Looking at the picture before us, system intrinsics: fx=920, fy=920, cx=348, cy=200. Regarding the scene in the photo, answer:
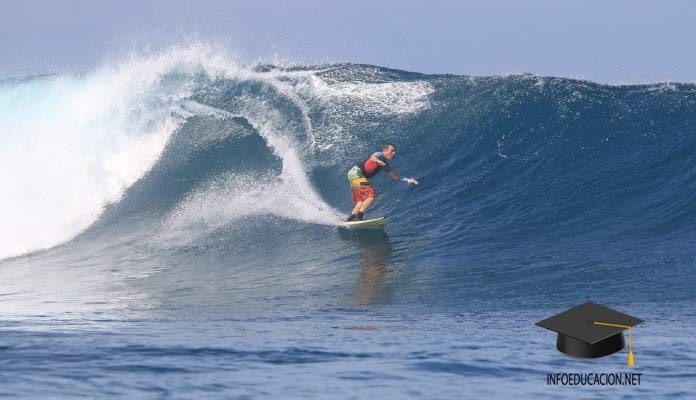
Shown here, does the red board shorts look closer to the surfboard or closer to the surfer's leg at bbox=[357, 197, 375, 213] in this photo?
the surfer's leg at bbox=[357, 197, 375, 213]

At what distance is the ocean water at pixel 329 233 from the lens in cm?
521

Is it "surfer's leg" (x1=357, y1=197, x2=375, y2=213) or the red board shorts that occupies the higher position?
the red board shorts

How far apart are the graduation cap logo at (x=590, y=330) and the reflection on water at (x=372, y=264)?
4110mm

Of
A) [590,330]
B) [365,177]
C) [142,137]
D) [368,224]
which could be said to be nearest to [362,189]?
[365,177]

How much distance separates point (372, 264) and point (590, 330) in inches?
266

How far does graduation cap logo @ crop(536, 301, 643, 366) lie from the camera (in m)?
4.48

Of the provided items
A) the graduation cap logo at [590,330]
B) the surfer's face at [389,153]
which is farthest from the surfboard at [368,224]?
the graduation cap logo at [590,330]

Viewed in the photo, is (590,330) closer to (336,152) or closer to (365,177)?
(365,177)

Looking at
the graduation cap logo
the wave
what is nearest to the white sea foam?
the wave

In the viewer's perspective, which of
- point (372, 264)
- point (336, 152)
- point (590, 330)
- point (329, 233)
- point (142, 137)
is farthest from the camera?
point (142, 137)

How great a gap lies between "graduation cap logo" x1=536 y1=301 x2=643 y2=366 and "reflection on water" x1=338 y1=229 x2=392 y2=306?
4.11 m

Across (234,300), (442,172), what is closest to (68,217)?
(442,172)

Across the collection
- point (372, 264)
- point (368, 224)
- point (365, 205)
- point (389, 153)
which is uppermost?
point (389, 153)

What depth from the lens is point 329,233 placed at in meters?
13.1
